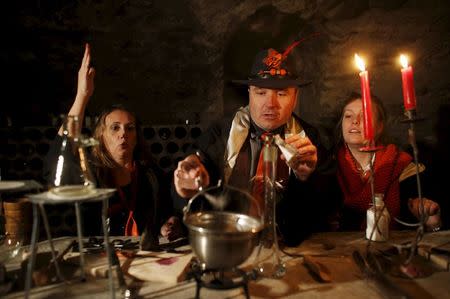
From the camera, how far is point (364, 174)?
8.79 ft

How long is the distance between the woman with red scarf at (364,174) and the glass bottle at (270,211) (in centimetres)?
121

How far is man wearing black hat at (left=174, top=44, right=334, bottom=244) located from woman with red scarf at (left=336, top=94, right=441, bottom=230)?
284 mm

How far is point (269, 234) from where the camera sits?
1.70 metres

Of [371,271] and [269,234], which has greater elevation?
[269,234]

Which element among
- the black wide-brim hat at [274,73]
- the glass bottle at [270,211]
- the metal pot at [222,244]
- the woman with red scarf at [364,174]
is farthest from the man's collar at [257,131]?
the metal pot at [222,244]

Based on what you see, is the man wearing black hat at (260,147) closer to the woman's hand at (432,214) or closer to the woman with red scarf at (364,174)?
the woman with red scarf at (364,174)

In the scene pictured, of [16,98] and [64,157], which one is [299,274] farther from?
[16,98]

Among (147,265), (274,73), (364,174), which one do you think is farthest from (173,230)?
(364,174)

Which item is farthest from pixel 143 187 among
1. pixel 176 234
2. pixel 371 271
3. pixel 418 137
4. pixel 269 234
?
pixel 418 137

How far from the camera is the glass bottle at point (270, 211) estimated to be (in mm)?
1417

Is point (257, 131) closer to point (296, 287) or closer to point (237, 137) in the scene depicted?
point (237, 137)

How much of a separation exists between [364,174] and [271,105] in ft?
3.35

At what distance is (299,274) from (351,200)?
1320 mm

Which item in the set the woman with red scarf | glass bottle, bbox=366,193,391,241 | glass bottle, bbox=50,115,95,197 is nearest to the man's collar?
the woman with red scarf
